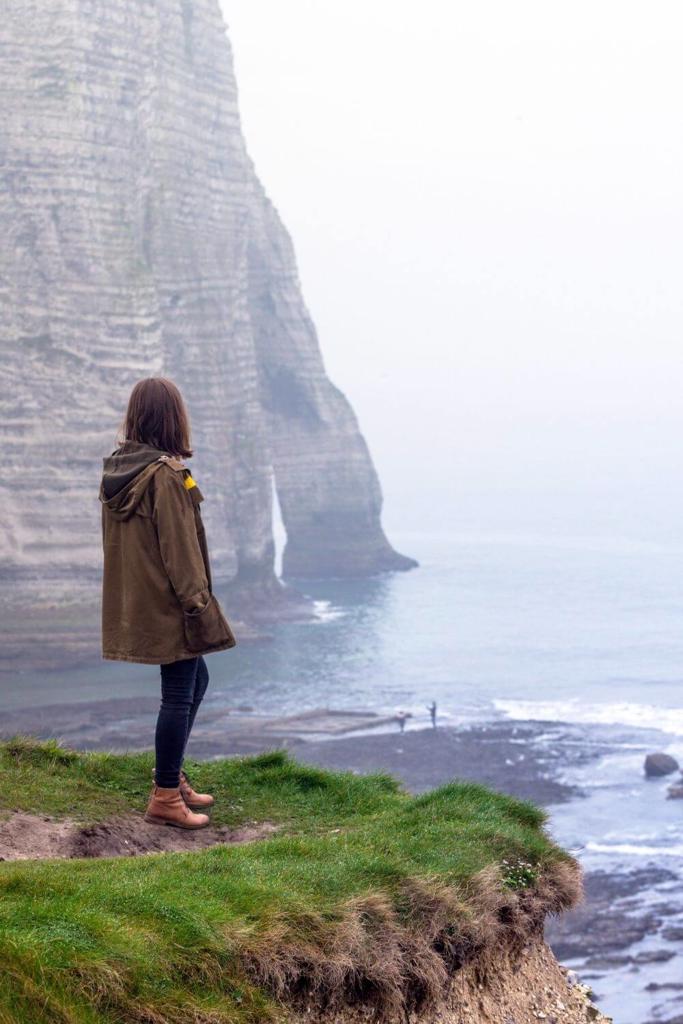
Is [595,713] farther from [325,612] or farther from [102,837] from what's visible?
[102,837]

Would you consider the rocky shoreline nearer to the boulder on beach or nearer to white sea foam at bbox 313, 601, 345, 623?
the boulder on beach

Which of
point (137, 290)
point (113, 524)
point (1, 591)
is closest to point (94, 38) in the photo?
point (137, 290)

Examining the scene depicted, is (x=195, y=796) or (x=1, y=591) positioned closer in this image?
(x=195, y=796)

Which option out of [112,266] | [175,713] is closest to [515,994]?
[175,713]

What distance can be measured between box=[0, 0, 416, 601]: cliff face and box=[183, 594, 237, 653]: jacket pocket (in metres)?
65.2

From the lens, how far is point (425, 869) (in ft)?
23.2

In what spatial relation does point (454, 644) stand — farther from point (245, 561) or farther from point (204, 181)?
point (204, 181)

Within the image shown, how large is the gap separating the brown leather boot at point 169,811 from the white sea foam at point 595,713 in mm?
54950

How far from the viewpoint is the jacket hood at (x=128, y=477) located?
24.2 feet

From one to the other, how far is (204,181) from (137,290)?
544 inches

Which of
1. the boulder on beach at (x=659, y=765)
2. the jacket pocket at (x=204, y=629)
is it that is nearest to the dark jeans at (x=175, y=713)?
the jacket pocket at (x=204, y=629)

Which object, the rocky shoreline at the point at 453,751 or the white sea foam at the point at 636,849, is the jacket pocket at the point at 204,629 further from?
the white sea foam at the point at 636,849

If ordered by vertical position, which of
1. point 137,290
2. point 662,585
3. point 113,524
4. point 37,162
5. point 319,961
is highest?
point 37,162

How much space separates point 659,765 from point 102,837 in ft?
152
